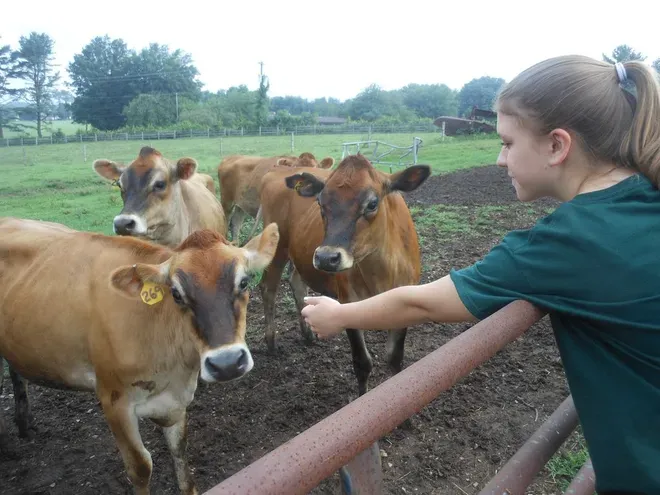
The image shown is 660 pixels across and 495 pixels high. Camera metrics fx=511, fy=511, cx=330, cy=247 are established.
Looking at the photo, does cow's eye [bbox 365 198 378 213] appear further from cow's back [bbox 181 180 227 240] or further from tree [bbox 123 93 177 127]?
tree [bbox 123 93 177 127]

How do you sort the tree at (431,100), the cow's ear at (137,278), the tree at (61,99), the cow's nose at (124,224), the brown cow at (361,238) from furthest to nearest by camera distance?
the tree at (431,100)
the tree at (61,99)
the cow's nose at (124,224)
the brown cow at (361,238)
the cow's ear at (137,278)

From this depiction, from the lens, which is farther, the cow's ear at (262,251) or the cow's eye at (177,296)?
the cow's ear at (262,251)

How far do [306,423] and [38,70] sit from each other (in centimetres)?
7677

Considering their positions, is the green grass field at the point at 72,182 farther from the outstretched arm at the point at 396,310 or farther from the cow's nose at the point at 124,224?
the outstretched arm at the point at 396,310

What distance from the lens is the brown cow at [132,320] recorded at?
2.77 meters

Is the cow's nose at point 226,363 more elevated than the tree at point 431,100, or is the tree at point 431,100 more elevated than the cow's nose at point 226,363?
the tree at point 431,100

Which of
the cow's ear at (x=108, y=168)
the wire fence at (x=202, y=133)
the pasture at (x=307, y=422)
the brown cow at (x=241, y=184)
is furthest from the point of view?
the wire fence at (x=202, y=133)

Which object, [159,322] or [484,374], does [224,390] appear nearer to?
[159,322]

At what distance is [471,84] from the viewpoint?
9544cm

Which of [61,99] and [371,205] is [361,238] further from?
Answer: [61,99]

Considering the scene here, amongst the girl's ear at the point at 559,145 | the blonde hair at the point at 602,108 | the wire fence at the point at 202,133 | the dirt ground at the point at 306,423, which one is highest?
the wire fence at the point at 202,133

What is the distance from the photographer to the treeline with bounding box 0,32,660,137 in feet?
196

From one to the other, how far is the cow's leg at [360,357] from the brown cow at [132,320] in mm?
1345

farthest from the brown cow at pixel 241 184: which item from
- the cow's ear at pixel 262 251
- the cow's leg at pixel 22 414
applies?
the cow's ear at pixel 262 251
